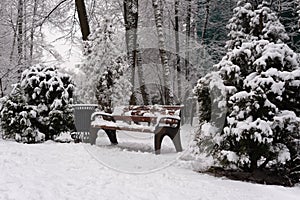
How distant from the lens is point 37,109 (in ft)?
23.4

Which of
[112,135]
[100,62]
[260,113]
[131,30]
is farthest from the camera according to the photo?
[131,30]

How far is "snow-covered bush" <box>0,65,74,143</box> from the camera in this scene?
7.09 meters

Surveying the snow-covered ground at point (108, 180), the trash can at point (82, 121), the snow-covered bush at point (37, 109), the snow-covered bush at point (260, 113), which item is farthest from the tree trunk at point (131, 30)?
the snow-covered bush at point (260, 113)

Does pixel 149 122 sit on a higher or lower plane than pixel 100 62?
lower

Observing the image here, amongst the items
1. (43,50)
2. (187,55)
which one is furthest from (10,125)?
(43,50)

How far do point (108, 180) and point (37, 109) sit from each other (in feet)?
13.0

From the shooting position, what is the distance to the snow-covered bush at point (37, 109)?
7.09 meters

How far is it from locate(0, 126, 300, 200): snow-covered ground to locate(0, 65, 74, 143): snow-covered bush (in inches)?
64.7

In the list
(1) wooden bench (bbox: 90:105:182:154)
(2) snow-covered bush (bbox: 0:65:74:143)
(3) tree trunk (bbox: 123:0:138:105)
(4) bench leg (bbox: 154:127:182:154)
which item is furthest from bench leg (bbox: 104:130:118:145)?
(3) tree trunk (bbox: 123:0:138:105)

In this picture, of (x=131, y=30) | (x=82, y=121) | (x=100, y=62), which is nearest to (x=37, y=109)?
(x=82, y=121)

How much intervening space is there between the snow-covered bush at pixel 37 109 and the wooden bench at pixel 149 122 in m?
0.77

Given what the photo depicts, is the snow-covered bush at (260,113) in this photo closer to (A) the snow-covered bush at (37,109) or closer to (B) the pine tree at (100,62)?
(A) the snow-covered bush at (37,109)

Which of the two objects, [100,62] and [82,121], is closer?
[82,121]

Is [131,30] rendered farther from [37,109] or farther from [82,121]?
[37,109]
